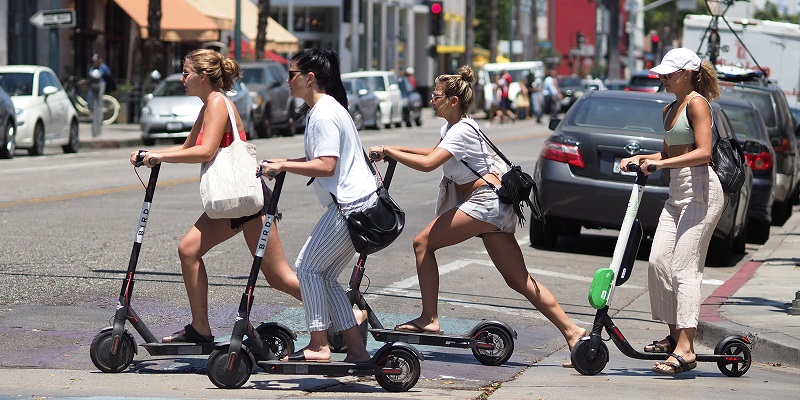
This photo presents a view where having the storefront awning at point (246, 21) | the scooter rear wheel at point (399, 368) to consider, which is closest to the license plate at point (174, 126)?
the storefront awning at point (246, 21)

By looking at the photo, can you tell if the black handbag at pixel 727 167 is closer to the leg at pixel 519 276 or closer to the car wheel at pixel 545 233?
the leg at pixel 519 276

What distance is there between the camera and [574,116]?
13.3 meters

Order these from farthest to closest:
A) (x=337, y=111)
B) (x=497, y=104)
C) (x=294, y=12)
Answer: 1. (x=294, y=12)
2. (x=497, y=104)
3. (x=337, y=111)

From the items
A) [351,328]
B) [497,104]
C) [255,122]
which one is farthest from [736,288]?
[497,104]

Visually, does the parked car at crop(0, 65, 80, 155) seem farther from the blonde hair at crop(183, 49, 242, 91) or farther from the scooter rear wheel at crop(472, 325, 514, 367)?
the scooter rear wheel at crop(472, 325, 514, 367)

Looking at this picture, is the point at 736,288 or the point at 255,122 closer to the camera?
the point at 736,288

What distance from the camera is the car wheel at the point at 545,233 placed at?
44.3 feet

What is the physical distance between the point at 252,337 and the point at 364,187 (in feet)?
2.95

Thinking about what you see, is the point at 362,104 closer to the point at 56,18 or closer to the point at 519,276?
the point at 56,18

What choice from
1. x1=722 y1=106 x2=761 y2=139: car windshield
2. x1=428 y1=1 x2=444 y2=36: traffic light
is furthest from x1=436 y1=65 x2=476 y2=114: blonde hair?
x1=428 y1=1 x2=444 y2=36: traffic light

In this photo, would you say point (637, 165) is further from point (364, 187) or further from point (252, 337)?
point (252, 337)

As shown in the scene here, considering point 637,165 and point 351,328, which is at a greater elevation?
point 637,165

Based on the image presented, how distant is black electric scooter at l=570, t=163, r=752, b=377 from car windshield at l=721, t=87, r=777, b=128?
34.3 feet

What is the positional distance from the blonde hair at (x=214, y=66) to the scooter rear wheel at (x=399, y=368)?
63.7 inches
